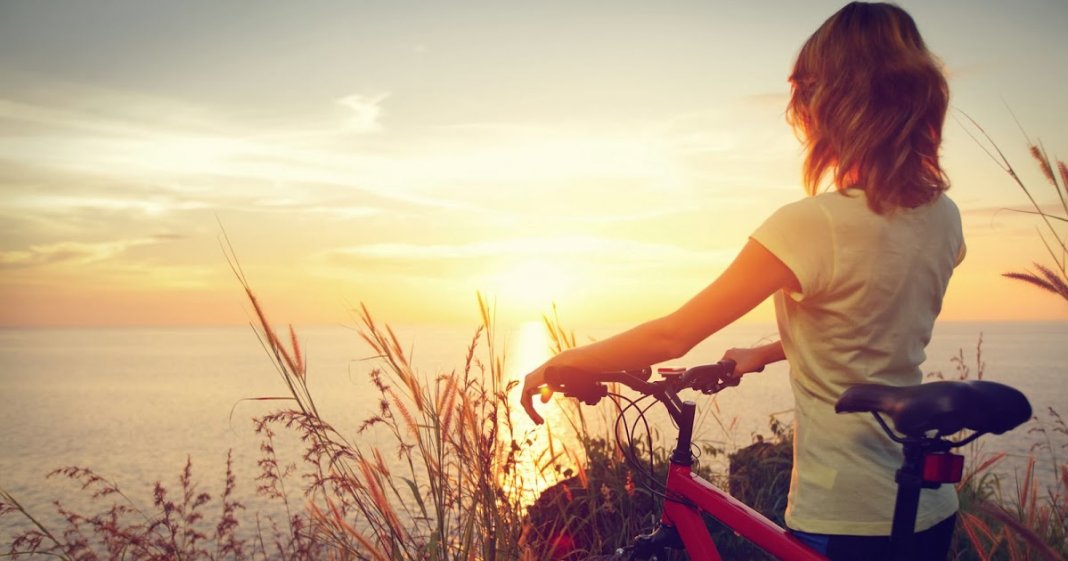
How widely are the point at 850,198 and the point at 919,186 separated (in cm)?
20

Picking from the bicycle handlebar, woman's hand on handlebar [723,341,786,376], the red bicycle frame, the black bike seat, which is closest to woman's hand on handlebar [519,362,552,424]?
the bicycle handlebar

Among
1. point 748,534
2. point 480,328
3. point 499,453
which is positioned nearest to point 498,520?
point 499,453

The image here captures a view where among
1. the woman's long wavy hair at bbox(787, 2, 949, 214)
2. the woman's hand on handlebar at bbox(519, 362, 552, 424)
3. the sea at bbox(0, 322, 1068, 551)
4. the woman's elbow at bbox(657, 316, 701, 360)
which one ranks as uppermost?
the woman's long wavy hair at bbox(787, 2, 949, 214)

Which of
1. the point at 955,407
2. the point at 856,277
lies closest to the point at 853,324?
the point at 856,277

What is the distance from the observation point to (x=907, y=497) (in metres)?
1.55

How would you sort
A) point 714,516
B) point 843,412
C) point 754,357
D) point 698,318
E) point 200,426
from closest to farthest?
point 843,412
point 698,318
point 714,516
point 754,357
point 200,426

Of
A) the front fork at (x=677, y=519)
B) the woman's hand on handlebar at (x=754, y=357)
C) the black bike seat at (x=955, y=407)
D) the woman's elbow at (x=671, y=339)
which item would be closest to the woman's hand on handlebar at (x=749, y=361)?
the woman's hand on handlebar at (x=754, y=357)

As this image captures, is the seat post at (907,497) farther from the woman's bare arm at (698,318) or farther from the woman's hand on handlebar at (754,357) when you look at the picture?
the woman's hand on handlebar at (754,357)

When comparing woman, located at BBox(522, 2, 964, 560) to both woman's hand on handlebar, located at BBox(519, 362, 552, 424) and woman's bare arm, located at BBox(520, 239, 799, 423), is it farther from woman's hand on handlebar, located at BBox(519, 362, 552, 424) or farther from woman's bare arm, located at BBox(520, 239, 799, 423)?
woman's hand on handlebar, located at BBox(519, 362, 552, 424)

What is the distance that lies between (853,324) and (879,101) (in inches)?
22.9

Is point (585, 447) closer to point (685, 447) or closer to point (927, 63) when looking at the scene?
point (685, 447)

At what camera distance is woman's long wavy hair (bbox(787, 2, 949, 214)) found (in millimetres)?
1847

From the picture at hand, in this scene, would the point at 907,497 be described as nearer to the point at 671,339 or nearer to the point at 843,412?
the point at 843,412

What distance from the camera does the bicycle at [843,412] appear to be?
4.91ft
